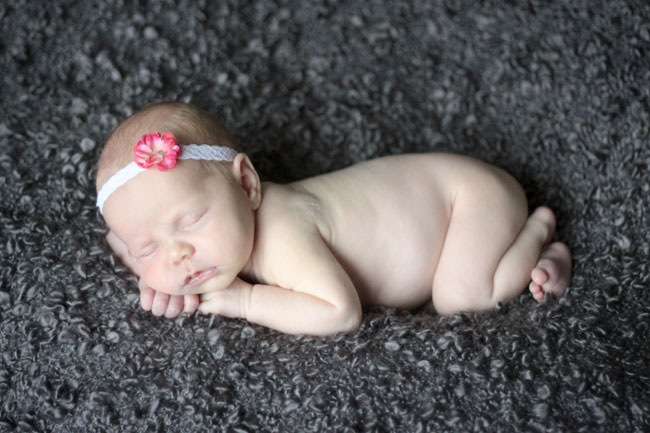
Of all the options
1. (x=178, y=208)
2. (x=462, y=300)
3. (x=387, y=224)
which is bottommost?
(x=462, y=300)

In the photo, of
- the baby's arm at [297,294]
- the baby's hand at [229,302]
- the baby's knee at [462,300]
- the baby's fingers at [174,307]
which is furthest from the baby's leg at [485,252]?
the baby's fingers at [174,307]

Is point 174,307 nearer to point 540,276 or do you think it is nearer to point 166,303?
point 166,303

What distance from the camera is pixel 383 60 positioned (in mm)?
1903

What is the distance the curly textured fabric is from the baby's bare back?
0.20 meters

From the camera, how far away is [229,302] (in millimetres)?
1430

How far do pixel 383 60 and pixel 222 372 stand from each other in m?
0.92

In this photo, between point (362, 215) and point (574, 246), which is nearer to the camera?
point (362, 215)

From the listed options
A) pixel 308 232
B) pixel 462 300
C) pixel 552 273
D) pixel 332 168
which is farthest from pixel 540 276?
pixel 332 168

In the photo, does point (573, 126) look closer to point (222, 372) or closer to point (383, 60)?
point (383, 60)

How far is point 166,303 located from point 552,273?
2.44 ft

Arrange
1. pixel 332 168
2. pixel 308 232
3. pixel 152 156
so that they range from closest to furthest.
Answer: pixel 152 156 < pixel 308 232 < pixel 332 168

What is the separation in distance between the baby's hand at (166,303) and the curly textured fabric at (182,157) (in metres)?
0.18

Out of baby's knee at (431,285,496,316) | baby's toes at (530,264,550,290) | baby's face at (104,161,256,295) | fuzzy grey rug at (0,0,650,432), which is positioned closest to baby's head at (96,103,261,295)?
baby's face at (104,161,256,295)

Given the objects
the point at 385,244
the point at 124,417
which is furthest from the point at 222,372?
the point at 385,244
